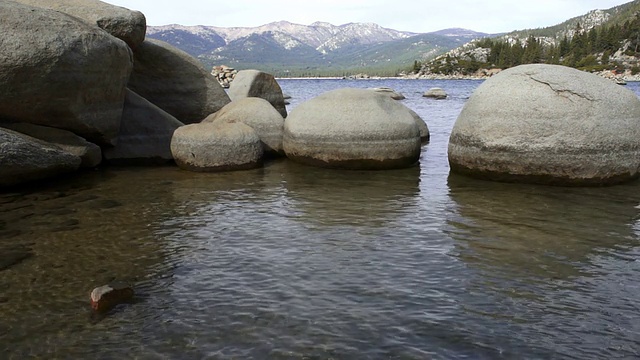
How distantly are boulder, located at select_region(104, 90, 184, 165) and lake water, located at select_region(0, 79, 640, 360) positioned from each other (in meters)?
3.20

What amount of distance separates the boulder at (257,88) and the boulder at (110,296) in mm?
15775

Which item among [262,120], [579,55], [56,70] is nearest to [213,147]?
[262,120]

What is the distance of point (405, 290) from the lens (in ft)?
21.2

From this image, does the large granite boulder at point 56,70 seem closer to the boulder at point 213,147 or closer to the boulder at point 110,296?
the boulder at point 213,147

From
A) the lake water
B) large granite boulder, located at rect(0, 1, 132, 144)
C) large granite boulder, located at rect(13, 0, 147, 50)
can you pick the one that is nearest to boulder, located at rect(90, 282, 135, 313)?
the lake water

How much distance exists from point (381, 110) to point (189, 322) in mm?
9549

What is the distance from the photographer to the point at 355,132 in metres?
13.6

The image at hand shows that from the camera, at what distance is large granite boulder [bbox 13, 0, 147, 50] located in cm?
1461

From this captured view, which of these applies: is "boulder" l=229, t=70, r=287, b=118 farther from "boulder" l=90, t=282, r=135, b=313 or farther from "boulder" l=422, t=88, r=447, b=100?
"boulder" l=422, t=88, r=447, b=100

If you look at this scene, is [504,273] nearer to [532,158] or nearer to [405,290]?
[405,290]

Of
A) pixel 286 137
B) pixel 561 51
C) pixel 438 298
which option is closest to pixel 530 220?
pixel 438 298

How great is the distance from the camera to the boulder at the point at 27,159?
10914mm

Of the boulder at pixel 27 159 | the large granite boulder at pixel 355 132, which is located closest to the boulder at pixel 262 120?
the large granite boulder at pixel 355 132

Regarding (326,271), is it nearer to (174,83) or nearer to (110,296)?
(110,296)
